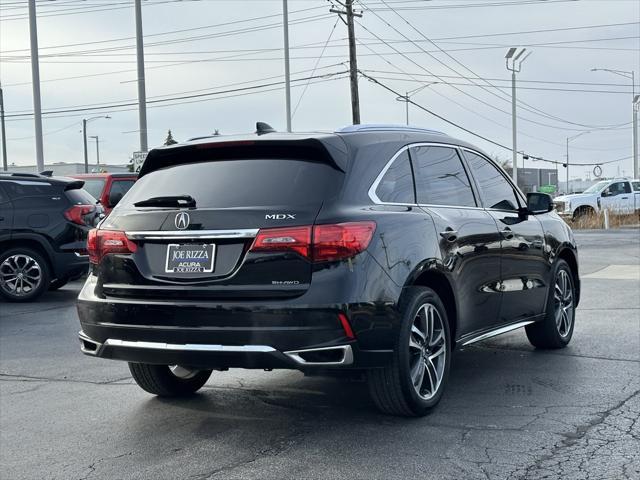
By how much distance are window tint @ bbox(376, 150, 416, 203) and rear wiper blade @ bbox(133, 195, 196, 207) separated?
112 centimetres

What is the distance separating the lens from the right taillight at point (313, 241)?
4633 millimetres

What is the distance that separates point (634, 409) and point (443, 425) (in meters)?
1.28

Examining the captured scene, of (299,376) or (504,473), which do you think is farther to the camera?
(299,376)

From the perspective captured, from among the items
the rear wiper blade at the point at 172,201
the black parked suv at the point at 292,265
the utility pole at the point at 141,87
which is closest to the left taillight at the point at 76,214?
the black parked suv at the point at 292,265

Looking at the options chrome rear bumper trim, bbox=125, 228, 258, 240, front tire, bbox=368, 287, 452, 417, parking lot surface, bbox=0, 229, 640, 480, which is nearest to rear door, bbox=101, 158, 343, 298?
chrome rear bumper trim, bbox=125, 228, 258, 240

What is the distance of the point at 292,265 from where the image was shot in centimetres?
464

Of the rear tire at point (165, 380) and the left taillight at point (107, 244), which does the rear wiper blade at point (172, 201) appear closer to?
the left taillight at point (107, 244)

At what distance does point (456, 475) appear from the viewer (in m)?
4.20

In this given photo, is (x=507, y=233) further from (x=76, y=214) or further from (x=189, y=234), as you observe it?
(x=76, y=214)

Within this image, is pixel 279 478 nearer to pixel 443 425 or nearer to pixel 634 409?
pixel 443 425

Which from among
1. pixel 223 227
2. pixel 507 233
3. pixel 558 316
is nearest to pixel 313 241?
pixel 223 227

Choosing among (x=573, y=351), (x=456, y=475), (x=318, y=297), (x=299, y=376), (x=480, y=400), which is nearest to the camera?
(x=456, y=475)

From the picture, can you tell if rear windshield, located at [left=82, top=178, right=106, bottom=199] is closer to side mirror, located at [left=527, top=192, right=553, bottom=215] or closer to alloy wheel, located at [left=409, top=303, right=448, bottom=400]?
side mirror, located at [left=527, top=192, right=553, bottom=215]

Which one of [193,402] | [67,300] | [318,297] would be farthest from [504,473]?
[67,300]
